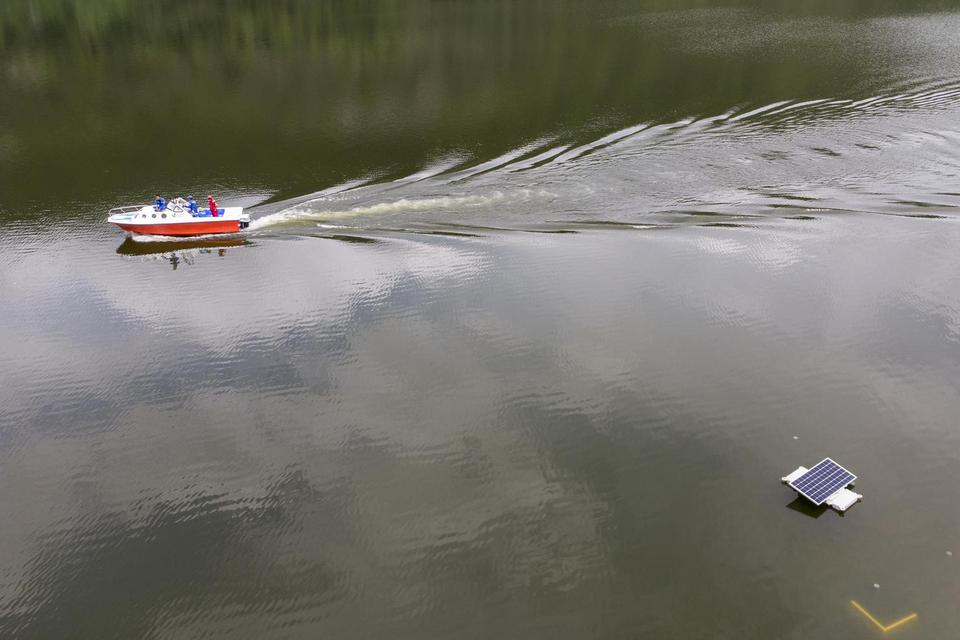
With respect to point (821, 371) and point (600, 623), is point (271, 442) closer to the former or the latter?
point (600, 623)

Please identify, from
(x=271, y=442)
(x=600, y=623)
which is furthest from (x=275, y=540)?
(x=600, y=623)

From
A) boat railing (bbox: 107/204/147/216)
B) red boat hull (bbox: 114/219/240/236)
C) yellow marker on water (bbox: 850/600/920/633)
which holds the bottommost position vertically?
yellow marker on water (bbox: 850/600/920/633)

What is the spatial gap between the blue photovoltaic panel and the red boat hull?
2330cm

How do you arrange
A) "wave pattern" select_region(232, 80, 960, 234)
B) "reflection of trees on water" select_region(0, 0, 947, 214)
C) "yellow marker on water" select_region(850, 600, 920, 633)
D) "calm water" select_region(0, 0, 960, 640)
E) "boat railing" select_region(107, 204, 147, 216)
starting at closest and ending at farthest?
"yellow marker on water" select_region(850, 600, 920, 633) → "calm water" select_region(0, 0, 960, 640) → "wave pattern" select_region(232, 80, 960, 234) → "boat railing" select_region(107, 204, 147, 216) → "reflection of trees on water" select_region(0, 0, 947, 214)

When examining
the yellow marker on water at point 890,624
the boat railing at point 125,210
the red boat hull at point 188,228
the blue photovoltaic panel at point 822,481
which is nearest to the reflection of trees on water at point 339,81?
the boat railing at point 125,210

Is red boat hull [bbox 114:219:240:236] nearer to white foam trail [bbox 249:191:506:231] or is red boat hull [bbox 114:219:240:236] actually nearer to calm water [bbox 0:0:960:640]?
calm water [bbox 0:0:960:640]

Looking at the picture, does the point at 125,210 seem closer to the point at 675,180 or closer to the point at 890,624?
the point at 675,180

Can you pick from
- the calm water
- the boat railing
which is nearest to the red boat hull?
the calm water

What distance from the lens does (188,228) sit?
2959cm

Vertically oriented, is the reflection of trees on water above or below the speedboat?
above

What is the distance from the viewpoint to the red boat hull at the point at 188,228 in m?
29.2

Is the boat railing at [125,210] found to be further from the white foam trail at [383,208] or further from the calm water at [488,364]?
the white foam trail at [383,208]

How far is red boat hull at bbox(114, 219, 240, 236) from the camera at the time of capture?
29.2 m

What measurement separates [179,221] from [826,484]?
25.8m
